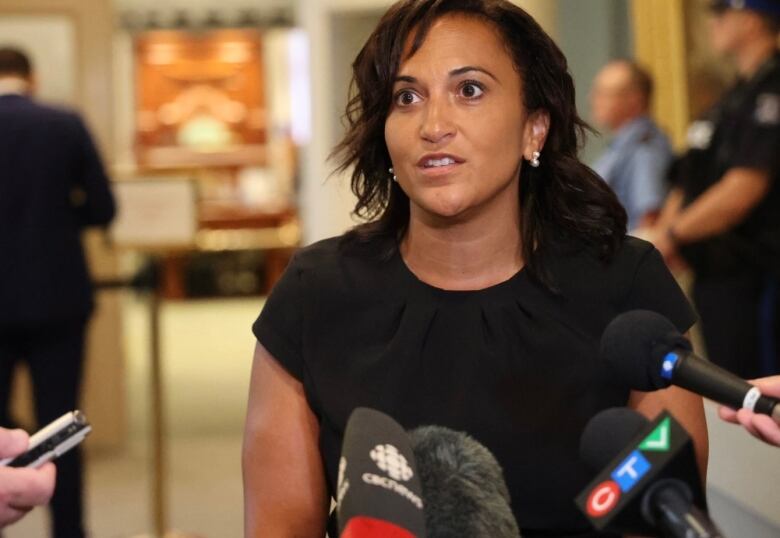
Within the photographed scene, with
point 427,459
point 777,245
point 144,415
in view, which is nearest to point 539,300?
point 427,459

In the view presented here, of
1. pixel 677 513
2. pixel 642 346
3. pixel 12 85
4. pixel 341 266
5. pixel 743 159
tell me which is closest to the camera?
pixel 677 513

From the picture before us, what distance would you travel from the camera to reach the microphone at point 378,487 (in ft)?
3.34

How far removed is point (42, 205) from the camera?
13.9 feet

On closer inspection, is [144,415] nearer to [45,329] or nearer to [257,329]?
[45,329]

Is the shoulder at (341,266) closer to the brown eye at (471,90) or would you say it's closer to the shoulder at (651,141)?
the brown eye at (471,90)

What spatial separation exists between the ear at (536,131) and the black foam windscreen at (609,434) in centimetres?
87

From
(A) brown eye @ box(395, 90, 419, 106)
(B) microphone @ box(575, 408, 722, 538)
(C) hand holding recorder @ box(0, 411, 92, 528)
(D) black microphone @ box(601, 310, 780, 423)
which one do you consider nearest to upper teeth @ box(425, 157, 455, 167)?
(A) brown eye @ box(395, 90, 419, 106)

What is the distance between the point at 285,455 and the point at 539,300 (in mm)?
405

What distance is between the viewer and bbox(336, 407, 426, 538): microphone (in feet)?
3.34

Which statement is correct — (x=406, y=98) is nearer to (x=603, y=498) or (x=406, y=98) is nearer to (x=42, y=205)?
(x=603, y=498)

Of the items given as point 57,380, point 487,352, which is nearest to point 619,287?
point 487,352

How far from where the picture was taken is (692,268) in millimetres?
3549

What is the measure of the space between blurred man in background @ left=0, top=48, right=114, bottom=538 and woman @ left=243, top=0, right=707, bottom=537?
2.51 m

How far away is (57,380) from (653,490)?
3498 millimetres
